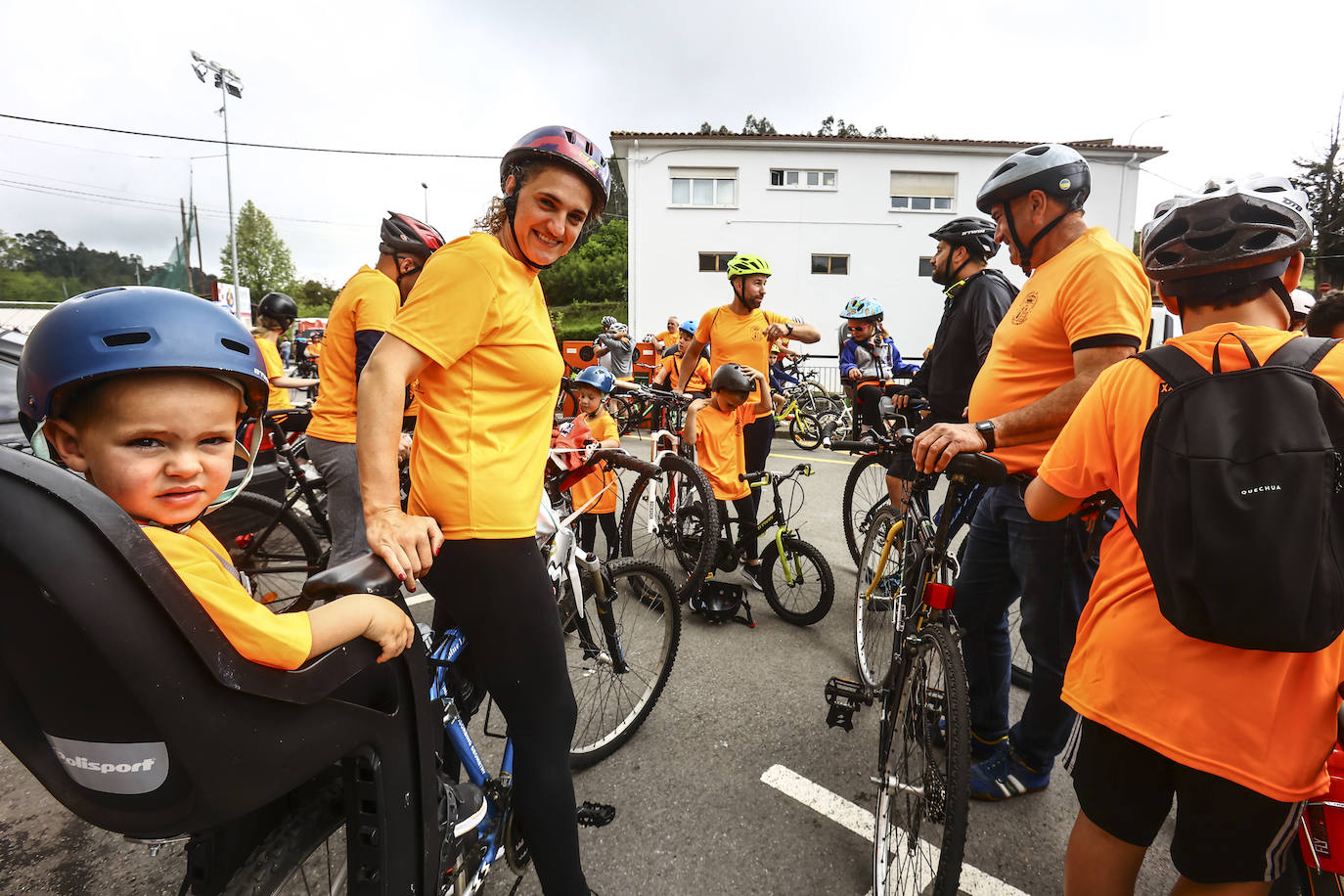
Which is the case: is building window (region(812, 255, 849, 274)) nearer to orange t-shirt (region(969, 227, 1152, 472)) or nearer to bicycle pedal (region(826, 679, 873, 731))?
orange t-shirt (region(969, 227, 1152, 472))

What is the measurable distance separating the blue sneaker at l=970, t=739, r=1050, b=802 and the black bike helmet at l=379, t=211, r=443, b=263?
11.9 feet

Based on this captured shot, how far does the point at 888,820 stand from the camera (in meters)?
2.02

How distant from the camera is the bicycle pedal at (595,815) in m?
2.09

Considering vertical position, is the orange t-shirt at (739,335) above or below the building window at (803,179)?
below

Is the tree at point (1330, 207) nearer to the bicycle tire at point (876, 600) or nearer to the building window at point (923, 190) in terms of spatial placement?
the building window at point (923, 190)

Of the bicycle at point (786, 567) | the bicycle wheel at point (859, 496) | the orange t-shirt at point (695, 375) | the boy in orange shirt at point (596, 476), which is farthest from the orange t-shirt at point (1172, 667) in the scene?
the orange t-shirt at point (695, 375)

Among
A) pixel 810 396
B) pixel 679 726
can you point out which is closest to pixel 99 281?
pixel 810 396

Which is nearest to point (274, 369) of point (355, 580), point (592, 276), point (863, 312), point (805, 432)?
point (355, 580)

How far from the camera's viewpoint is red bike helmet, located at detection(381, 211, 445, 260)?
11.5 feet

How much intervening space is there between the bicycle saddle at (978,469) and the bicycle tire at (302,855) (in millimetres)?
1741

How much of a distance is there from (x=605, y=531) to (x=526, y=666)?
9.59 feet

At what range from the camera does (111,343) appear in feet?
3.52

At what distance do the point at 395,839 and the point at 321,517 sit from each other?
12.4 ft

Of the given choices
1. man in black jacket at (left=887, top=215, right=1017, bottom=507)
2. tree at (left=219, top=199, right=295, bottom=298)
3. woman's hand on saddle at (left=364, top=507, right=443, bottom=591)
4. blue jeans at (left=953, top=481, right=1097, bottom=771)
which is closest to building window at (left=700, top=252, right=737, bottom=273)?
man in black jacket at (left=887, top=215, right=1017, bottom=507)
